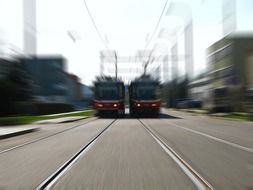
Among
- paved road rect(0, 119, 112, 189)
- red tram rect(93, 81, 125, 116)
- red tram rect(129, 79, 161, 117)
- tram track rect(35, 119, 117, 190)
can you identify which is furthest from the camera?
red tram rect(93, 81, 125, 116)

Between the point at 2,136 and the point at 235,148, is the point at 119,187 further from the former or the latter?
the point at 2,136

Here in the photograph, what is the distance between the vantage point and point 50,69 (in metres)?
124

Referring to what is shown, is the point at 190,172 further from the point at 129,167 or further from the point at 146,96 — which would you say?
the point at 146,96

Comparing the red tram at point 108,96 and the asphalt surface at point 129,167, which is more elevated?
the red tram at point 108,96

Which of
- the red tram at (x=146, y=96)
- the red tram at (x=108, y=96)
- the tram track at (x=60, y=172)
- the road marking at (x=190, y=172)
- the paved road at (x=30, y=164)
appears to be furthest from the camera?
the red tram at (x=108, y=96)

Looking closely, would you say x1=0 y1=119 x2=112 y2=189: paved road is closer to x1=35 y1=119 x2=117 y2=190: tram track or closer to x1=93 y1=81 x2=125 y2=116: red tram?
x1=35 y1=119 x2=117 y2=190: tram track

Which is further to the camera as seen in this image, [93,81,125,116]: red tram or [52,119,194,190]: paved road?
[93,81,125,116]: red tram

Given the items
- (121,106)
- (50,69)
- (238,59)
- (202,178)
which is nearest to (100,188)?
(202,178)

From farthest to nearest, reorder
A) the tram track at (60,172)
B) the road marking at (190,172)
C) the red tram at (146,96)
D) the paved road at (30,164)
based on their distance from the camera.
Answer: the red tram at (146,96) → the paved road at (30,164) → the tram track at (60,172) → the road marking at (190,172)

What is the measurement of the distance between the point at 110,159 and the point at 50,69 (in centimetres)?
11464

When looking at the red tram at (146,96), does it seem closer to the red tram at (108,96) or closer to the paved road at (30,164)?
the red tram at (108,96)

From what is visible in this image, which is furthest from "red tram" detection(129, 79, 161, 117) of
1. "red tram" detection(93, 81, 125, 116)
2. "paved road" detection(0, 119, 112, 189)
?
"paved road" detection(0, 119, 112, 189)

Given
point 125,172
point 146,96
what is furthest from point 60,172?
point 146,96

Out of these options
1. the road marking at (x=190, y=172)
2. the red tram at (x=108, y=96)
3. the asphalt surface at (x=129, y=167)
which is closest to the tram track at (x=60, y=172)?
the asphalt surface at (x=129, y=167)
